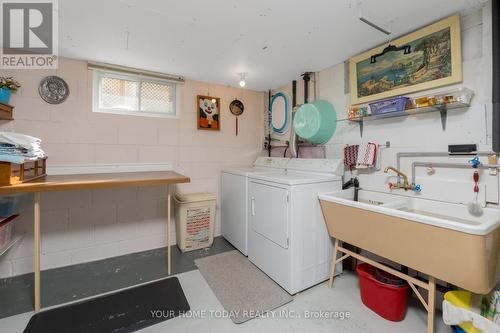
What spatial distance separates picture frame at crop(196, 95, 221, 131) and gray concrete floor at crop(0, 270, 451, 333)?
216 cm

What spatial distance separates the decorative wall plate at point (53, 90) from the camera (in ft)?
7.55

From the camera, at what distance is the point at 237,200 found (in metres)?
2.83

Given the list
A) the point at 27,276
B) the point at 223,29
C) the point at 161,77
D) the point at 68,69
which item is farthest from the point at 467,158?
the point at 27,276

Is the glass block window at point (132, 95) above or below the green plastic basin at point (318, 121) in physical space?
above

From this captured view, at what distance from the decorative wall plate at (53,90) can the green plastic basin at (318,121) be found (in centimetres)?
270

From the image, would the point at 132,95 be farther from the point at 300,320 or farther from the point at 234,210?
the point at 300,320

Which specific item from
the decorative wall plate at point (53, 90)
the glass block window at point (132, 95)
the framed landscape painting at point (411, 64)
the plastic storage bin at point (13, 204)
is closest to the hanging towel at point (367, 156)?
the framed landscape painting at point (411, 64)

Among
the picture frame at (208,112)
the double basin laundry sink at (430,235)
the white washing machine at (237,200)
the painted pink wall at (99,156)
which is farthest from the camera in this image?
the picture frame at (208,112)

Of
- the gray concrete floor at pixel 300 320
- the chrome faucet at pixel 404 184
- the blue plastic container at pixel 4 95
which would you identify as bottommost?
the gray concrete floor at pixel 300 320

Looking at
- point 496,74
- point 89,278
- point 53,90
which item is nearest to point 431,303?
point 496,74

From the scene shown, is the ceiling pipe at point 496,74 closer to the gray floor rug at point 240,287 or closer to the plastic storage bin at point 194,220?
the gray floor rug at point 240,287

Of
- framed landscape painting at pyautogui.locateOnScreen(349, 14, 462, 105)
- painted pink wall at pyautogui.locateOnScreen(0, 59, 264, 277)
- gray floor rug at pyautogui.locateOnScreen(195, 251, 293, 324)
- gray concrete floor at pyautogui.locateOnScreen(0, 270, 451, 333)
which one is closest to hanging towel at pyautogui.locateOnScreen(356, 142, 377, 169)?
framed landscape painting at pyautogui.locateOnScreen(349, 14, 462, 105)

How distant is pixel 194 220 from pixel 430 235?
2415 mm

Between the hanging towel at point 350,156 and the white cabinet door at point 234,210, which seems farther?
the white cabinet door at point 234,210
